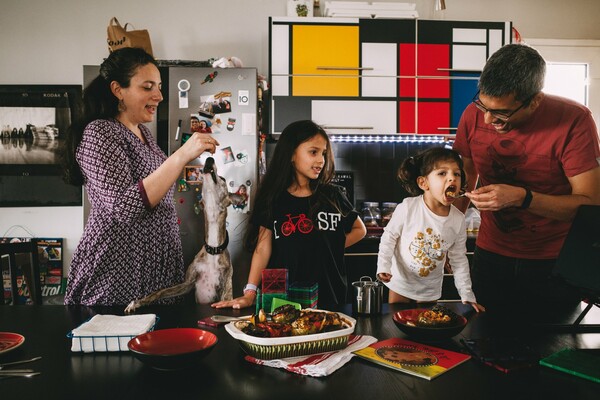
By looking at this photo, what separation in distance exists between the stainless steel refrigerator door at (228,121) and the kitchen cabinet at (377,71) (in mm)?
334

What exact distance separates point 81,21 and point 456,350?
4.22 meters

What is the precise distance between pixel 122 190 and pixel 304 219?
79 centimetres

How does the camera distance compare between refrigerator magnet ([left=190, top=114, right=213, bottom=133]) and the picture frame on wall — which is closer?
refrigerator magnet ([left=190, top=114, right=213, bottom=133])

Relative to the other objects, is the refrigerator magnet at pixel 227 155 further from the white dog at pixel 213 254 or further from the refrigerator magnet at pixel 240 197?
the white dog at pixel 213 254

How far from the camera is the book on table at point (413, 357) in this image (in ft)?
3.65

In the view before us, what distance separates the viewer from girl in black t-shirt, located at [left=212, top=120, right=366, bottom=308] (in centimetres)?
208

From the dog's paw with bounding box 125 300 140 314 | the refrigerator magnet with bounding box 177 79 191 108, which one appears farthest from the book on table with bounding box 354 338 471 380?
the refrigerator magnet with bounding box 177 79 191 108

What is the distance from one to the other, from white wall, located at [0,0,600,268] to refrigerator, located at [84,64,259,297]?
804 mm

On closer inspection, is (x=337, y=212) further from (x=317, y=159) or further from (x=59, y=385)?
(x=59, y=385)

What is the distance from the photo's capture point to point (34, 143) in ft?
14.0

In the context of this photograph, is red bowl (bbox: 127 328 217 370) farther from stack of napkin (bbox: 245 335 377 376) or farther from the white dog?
the white dog

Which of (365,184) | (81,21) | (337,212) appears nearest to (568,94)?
(365,184)

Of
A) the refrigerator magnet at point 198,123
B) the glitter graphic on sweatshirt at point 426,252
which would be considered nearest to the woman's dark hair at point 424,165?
the glitter graphic on sweatshirt at point 426,252

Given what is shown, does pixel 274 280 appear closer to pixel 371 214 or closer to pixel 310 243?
pixel 310 243
